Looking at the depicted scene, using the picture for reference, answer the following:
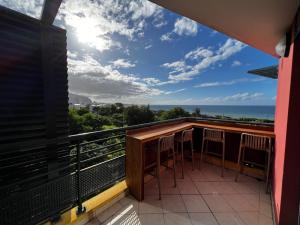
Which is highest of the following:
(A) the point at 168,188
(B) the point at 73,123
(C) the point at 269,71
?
(C) the point at 269,71

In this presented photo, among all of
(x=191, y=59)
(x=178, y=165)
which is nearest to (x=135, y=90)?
(x=191, y=59)

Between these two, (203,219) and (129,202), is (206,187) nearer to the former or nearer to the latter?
(203,219)

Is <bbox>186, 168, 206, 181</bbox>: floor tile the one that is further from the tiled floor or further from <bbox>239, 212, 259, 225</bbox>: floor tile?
<bbox>239, 212, 259, 225</bbox>: floor tile

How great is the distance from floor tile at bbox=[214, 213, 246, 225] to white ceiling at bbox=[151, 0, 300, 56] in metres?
2.25

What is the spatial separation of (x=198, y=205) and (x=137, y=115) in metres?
18.6

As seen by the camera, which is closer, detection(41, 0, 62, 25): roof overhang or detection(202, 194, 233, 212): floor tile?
detection(41, 0, 62, 25): roof overhang

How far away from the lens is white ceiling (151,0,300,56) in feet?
4.24

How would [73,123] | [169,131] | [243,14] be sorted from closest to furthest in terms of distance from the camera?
[243,14] < [169,131] < [73,123]

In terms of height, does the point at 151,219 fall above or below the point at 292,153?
below

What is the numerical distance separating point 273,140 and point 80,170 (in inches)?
115

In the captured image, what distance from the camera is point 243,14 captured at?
1.47 metres

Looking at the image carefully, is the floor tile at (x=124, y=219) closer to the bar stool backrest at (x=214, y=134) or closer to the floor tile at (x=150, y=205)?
the floor tile at (x=150, y=205)

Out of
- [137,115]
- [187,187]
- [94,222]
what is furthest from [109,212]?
[137,115]

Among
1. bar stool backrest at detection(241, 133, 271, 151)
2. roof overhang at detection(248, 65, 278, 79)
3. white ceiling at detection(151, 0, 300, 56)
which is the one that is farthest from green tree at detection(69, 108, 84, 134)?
roof overhang at detection(248, 65, 278, 79)
